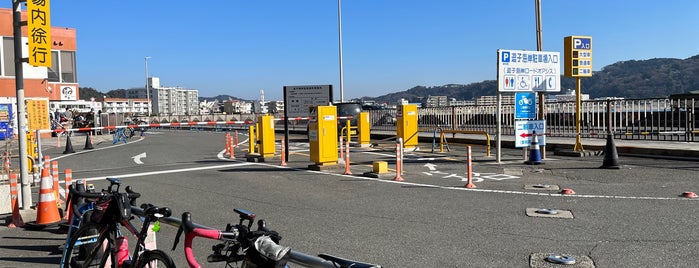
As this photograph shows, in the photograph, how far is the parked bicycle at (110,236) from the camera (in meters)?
4.19

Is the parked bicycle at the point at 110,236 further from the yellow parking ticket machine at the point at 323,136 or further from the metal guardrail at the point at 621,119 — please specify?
the metal guardrail at the point at 621,119

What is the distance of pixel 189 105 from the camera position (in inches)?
7362

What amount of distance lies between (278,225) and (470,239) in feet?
8.91

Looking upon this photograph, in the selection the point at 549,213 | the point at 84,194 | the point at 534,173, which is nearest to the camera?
the point at 84,194

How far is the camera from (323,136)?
1521 cm

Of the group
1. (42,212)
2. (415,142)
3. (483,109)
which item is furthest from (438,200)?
(483,109)

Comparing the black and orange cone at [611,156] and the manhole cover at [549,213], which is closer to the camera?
the manhole cover at [549,213]

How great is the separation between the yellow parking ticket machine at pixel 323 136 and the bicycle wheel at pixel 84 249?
992cm

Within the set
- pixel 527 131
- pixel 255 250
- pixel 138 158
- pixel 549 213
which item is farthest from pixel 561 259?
pixel 138 158

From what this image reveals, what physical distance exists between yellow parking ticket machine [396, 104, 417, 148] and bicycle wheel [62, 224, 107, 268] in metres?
16.5

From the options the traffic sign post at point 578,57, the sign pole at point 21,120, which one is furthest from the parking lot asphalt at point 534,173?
the traffic sign post at point 578,57

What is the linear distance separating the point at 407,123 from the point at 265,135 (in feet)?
19.0

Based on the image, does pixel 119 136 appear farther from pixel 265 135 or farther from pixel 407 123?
pixel 407 123

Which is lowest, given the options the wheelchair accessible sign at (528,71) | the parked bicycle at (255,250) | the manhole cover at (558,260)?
the manhole cover at (558,260)
